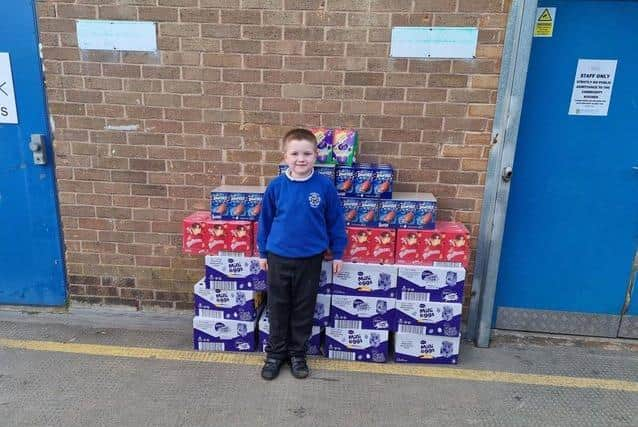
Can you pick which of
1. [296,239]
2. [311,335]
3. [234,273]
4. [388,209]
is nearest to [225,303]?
[234,273]

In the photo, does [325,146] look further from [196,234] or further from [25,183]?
[25,183]

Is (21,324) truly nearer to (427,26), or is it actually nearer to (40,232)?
(40,232)

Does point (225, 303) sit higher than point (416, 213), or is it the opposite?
point (416, 213)

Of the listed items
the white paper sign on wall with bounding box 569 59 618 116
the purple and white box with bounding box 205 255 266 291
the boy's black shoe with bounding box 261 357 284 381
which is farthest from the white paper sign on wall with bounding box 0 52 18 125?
the white paper sign on wall with bounding box 569 59 618 116

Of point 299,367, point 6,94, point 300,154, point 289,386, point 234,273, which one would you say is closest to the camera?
point 300,154

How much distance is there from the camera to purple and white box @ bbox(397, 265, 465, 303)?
10.4 ft

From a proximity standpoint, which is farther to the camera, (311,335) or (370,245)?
(311,335)

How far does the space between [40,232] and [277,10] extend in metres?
Result: 2.54

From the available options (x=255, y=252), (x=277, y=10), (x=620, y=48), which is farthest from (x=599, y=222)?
(x=277, y=10)

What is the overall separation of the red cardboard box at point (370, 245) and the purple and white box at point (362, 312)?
27 cm

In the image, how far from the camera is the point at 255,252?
3275 millimetres

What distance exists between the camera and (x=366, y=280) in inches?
127

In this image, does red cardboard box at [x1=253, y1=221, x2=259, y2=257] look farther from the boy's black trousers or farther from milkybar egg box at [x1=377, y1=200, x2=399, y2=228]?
milkybar egg box at [x1=377, y1=200, x2=399, y2=228]

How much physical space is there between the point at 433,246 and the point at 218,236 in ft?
4.67
